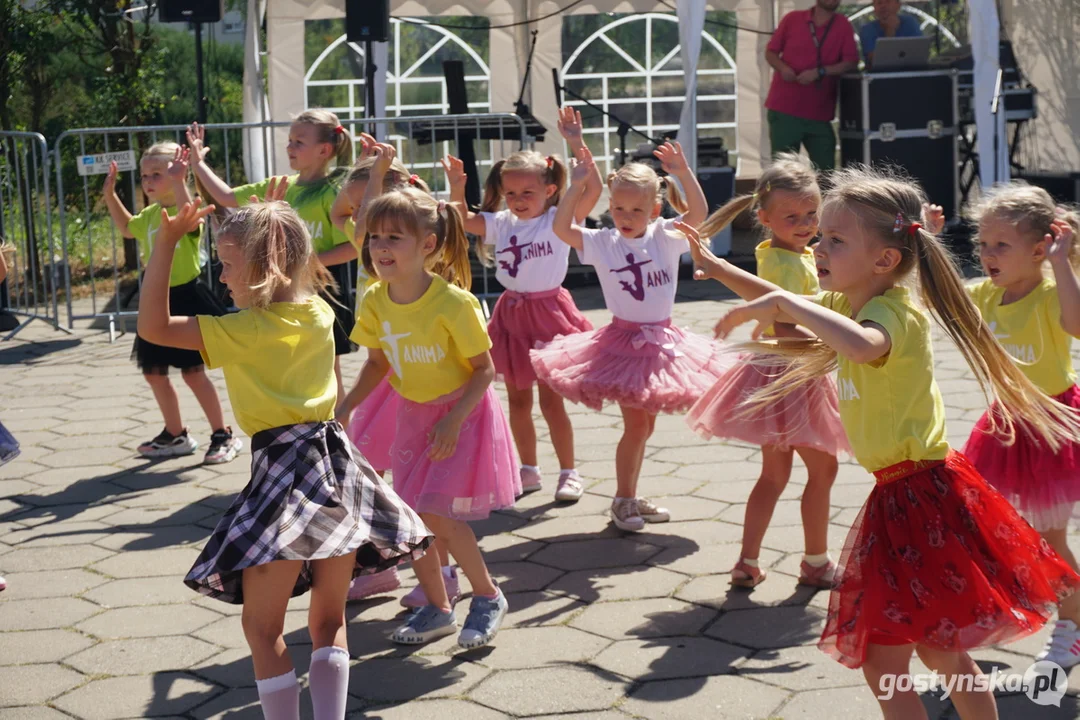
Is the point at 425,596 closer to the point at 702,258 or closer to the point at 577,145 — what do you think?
the point at 702,258

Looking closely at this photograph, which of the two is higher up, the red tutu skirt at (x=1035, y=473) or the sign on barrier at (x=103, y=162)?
the sign on barrier at (x=103, y=162)

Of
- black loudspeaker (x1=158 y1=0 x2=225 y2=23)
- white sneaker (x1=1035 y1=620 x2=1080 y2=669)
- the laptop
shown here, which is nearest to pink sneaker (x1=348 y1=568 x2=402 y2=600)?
white sneaker (x1=1035 y1=620 x2=1080 y2=669)

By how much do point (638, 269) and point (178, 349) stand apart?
7.51ft

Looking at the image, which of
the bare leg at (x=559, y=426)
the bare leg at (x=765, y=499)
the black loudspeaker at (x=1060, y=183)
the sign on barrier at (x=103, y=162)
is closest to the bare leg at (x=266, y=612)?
the bare leg at (x=765, y=499)

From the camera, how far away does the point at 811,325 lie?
105 inches

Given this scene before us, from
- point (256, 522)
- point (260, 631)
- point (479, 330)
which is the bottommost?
point (260, 631)

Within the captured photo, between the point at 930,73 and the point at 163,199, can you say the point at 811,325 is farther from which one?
the point at 930,73

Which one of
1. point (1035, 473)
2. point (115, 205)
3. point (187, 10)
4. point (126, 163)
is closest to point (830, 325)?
point (1035, 473)

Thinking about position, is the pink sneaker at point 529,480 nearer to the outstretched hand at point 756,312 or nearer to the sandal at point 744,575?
the sandal at point 744,575

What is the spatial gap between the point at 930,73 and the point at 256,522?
883 centimetres

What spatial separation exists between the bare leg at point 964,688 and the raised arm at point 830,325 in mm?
649

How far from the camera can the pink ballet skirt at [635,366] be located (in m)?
4.48

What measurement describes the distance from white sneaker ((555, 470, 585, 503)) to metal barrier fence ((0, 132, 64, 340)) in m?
4.94

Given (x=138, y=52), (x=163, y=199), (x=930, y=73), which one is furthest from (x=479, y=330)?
(x=138, y=52)
